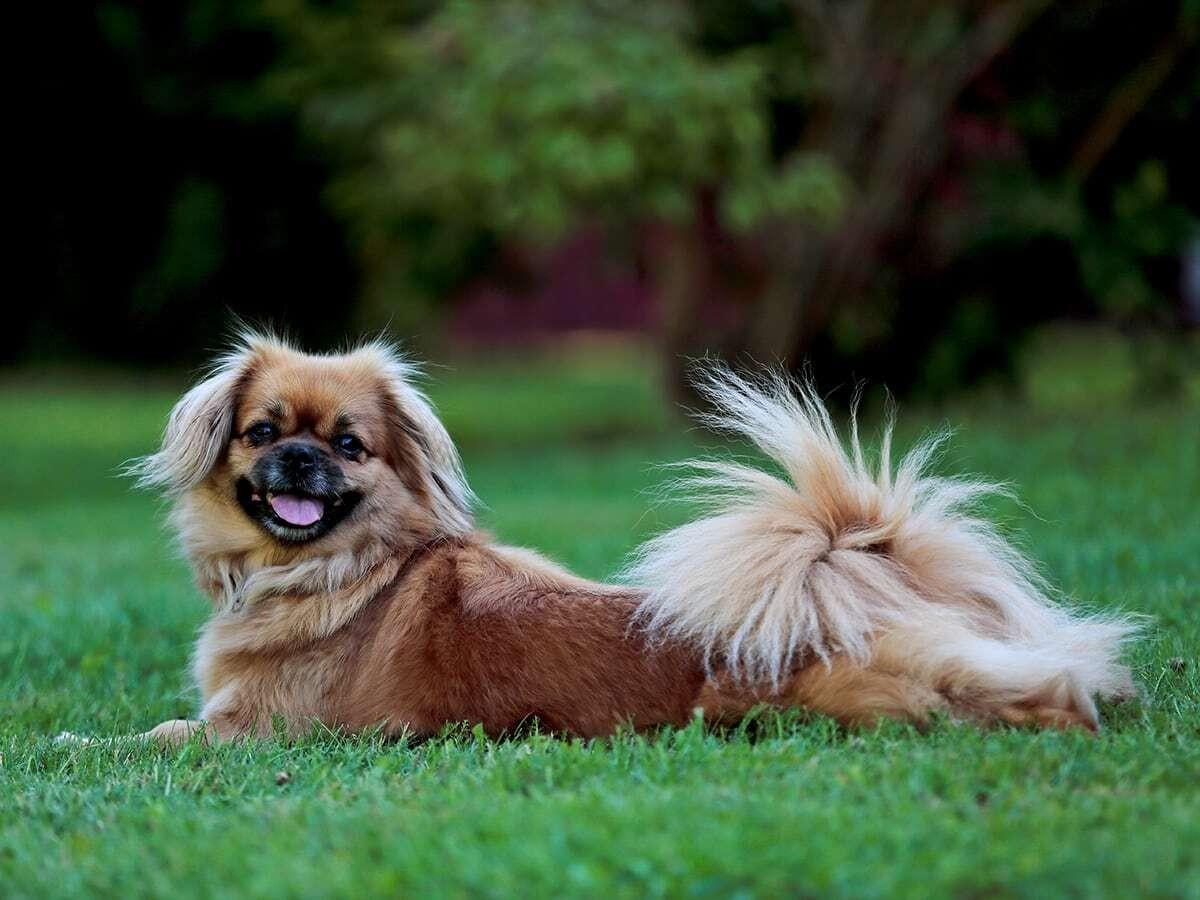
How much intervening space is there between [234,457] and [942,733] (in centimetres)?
255

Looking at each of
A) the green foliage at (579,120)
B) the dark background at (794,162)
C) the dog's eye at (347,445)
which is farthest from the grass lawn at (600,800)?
the dark background at (794,162)

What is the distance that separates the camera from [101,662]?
6586mm

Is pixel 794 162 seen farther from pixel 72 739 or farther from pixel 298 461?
pixel 72 739

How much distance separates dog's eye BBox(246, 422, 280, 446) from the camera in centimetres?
536

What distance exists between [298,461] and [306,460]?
26mm

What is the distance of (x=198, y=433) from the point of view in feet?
17.6

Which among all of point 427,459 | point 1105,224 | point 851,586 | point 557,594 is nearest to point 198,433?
point 427,459

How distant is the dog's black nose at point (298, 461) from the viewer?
17.0 ft

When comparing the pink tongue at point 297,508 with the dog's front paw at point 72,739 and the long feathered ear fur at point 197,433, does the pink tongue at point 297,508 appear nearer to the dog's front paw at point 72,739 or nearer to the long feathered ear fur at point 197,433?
the long feathered ear fur at point 197,433

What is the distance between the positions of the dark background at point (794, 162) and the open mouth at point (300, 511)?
807 cm

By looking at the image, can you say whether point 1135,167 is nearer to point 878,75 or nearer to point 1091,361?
point 878,75

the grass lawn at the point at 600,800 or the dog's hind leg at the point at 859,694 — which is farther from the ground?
the dog's hind leg at the point at 859,694

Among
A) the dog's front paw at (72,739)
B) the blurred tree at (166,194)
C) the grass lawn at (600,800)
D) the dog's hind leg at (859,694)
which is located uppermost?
the blurred tree at (166,194)

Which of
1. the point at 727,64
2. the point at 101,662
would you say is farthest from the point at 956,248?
the point at 101,662
